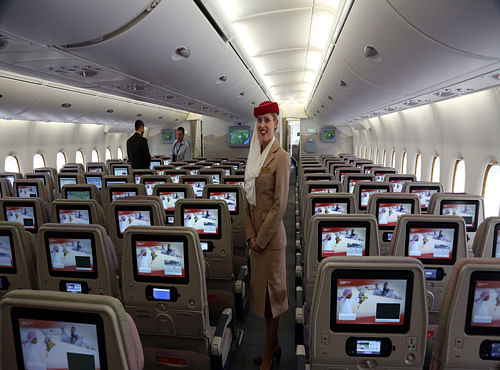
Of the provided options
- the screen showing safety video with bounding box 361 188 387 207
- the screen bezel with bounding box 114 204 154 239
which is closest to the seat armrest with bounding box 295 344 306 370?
the screen bezel with bounding box 114 204 154 239

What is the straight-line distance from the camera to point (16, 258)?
2914 millimetres

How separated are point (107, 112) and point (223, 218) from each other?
399 inches

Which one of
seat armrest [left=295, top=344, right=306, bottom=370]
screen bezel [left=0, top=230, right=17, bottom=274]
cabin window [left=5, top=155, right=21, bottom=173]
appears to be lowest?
seat armrest [left=295, top=344, right=306, bottom=370]

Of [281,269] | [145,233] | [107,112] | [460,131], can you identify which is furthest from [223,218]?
[107,112]

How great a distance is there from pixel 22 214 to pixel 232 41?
11.7ft

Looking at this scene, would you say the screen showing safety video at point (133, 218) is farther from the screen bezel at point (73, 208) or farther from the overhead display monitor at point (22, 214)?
the overhead display monitor at point (22, 214)

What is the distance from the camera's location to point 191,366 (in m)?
2.65

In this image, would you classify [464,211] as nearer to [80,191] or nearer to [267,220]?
[267,220]

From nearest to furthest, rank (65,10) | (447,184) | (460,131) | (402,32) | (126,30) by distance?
1. (65,10)
2. (402,32)
3. (126,30)
4. (460,131)
5. (447,184)

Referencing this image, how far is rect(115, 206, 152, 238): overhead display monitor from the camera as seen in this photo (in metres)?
3.81

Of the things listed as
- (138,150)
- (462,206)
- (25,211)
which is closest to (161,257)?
(25,211)

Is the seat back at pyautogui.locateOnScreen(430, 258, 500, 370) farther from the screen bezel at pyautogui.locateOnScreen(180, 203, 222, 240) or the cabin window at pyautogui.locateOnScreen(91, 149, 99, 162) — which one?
the cabin window at pyautogui.locateOnScreen(91, 149, 99, 162)

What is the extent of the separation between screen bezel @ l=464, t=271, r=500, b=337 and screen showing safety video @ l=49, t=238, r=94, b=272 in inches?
97.8

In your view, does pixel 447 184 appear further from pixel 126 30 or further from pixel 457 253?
pixel 126 30
